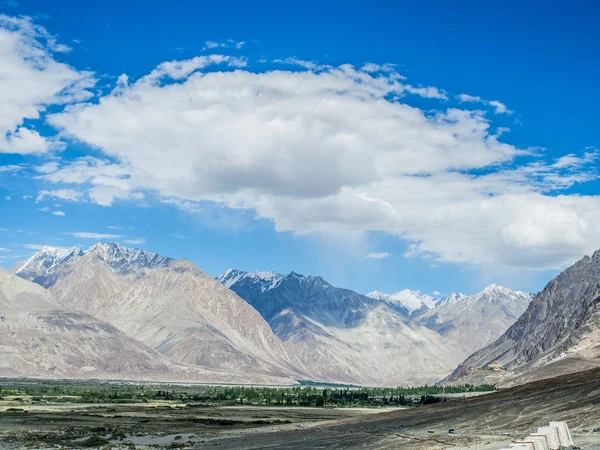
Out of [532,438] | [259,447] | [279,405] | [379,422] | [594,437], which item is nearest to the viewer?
[532,438]

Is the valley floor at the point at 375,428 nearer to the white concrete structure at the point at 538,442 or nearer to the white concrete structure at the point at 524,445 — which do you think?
the white concrete structure at the point at 538,442

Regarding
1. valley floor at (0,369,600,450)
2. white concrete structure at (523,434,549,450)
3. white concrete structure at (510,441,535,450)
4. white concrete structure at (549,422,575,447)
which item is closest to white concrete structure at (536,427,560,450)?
white concrete structure at (549,422,575,447)

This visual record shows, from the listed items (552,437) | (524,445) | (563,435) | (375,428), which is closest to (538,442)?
(524,445)

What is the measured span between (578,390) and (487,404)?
13.9 m

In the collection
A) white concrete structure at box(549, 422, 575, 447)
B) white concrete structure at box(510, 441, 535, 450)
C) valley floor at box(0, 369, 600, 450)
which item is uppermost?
valley floor at box(0, 369, 600, 450)

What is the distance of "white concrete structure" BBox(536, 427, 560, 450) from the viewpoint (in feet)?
176

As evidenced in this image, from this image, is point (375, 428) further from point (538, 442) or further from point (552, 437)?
point (538, 442)

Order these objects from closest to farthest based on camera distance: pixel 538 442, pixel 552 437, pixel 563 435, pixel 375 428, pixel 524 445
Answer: pixel 524 445, pixel 538 442, pixel 552 437, pixel 563 435, pixel 375 428

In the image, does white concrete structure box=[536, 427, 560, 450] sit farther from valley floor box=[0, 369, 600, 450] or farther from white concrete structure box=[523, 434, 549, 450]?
valley floor box=[0, 369, 600, 450]

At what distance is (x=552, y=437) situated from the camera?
54219 mm

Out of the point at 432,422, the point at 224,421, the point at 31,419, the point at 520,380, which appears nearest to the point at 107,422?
the point at 31,419

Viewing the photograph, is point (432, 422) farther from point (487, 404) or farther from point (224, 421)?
point (224, 421)

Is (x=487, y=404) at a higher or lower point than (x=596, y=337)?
lower

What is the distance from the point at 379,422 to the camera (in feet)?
343
